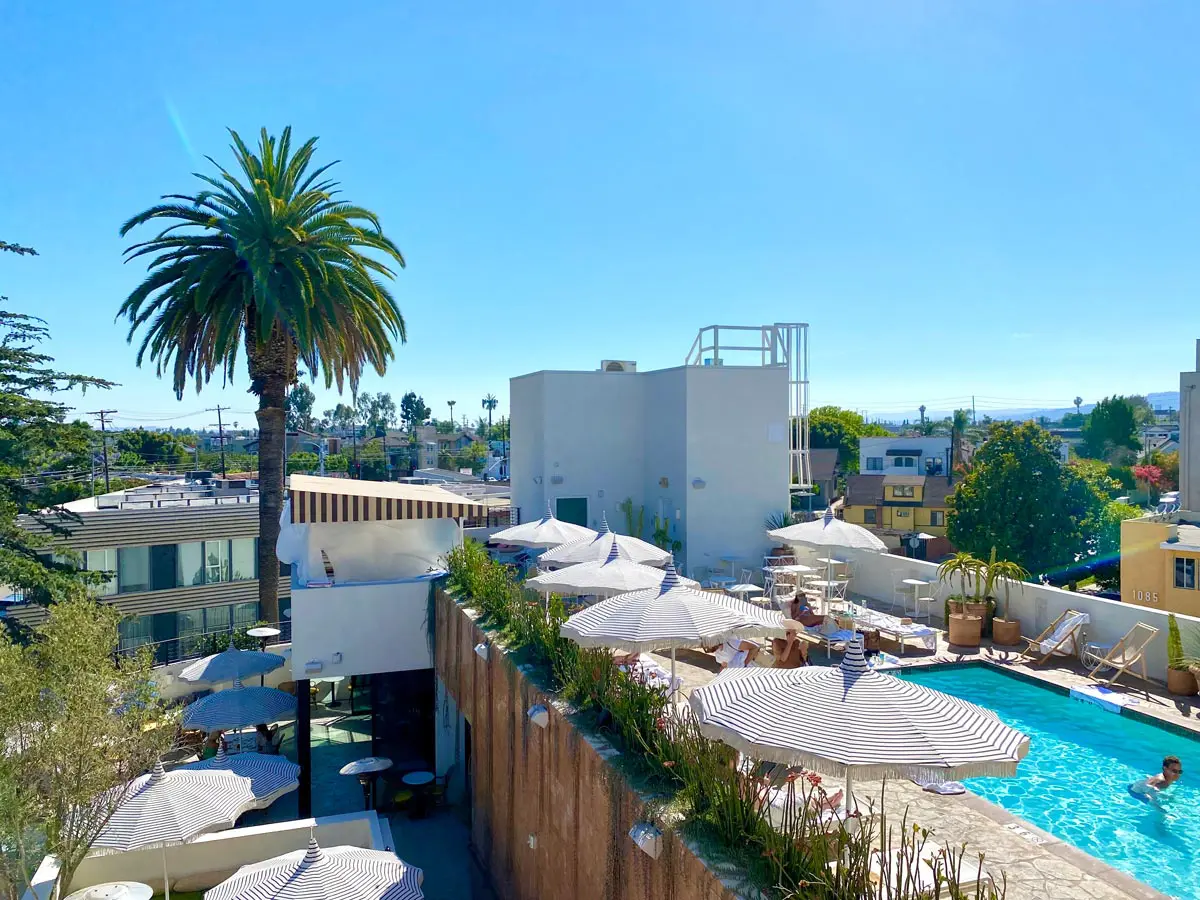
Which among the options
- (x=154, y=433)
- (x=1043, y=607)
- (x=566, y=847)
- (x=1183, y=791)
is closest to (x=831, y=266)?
(x=1043, y=607)

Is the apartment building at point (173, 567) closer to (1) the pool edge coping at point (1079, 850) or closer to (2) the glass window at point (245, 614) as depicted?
(2) the glass window at point (245, 614)

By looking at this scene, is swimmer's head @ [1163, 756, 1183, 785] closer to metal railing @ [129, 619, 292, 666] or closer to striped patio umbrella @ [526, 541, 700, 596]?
striped patio umbrella @ [526, 541, 700, 596]

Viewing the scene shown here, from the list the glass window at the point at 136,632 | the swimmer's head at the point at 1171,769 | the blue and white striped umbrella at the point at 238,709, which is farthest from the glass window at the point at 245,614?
the swimmer's head at the point at 1171,769

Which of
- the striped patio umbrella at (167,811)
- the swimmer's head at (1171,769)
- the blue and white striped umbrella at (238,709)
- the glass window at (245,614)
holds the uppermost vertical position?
the swimmer's head at (1171,769)

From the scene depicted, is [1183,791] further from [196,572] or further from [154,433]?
[154,433]

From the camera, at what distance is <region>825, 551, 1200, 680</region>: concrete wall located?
13.1 meters

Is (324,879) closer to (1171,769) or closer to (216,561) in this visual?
(1171,769)

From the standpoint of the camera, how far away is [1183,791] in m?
9.48

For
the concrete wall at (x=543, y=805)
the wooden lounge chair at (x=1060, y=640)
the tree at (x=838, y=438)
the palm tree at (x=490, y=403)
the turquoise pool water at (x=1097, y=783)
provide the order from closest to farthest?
the concrete wall at (x=543, y=805) → the turquoise pool water at (x=1097, y=783) → the wooden lounge chair at (x=1060, y=640) → the tree at (x=838, y=438) → the palm tree at (x=490, y=403)

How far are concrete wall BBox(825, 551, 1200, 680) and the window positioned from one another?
3.57 meters

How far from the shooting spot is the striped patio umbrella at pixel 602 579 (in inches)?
446

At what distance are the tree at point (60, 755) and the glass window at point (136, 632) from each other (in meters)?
19.3

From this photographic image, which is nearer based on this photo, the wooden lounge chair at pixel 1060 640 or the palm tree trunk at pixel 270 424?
the wooden lounge chair at pixel 1060 640

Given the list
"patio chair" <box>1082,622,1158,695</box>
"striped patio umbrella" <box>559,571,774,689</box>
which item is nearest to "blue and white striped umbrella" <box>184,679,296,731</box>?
"striped patio umbrella" <box>559,571,774,689</box>
